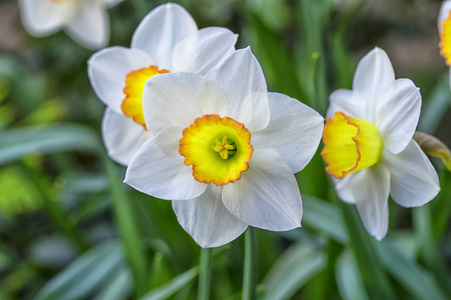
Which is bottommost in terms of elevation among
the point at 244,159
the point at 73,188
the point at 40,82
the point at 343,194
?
the point at 40,82

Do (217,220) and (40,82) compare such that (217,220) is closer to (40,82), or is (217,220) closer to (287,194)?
(287,194)

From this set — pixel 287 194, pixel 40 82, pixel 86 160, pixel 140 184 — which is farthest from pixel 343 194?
pixel 40 82

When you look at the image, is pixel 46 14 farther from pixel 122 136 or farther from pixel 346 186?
pixel 346 186

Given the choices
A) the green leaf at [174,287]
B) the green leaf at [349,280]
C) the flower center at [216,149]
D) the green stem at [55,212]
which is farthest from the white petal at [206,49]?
the green stem at [55,212]

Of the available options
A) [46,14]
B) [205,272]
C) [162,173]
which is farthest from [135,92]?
[46,14]

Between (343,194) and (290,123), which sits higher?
(290,123)

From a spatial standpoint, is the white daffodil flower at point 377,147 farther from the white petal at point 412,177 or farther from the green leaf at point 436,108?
the green leaf at point 436,108
